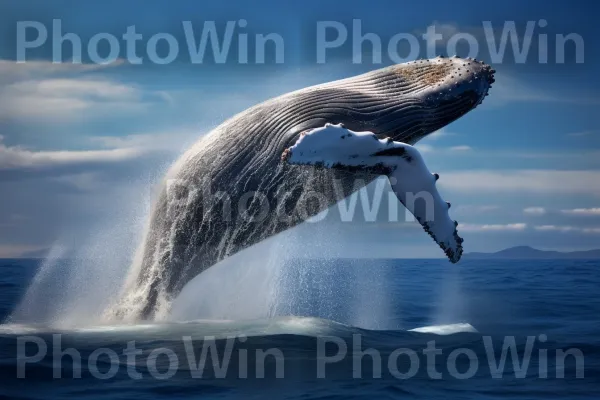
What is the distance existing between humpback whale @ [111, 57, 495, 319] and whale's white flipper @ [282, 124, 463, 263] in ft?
0.07

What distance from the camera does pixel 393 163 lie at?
10.8 meters

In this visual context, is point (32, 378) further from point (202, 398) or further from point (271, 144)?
point (271, 144)

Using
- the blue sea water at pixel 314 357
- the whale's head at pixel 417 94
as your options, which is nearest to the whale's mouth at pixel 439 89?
the whale's head at pixel 417 94

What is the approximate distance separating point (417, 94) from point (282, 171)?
2.60 metres

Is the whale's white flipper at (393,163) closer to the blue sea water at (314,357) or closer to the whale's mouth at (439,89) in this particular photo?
the whale's mouth at (439,89)

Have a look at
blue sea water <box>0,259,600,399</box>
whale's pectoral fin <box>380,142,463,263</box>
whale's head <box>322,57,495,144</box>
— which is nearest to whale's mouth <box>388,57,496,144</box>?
whale's head <box>322,57,495,144</box>

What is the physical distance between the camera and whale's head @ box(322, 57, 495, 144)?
1168 centimetres

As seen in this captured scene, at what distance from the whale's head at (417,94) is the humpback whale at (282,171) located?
0.02 m

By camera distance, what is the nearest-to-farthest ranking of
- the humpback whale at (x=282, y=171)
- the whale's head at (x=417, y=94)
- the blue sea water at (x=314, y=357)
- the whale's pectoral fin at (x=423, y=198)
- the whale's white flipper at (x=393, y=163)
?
the blue sea water at (x=314, y=357), the whale's white flipper at (x=393, y=163), the whale's pectoral fin at (x=423, y=198), the humpback whale at (x=282, y=171), the whale's head at (x=417, y=94)

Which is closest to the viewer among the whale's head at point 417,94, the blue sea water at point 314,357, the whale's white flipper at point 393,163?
the blue sea water at point 314,357

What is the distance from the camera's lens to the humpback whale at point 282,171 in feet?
36.6

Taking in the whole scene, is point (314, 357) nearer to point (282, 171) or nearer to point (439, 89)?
point (282, 171)

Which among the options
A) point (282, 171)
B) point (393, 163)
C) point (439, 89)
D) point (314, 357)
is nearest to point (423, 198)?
point (393, 163)

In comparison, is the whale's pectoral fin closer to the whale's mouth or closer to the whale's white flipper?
the whale's white flipper
